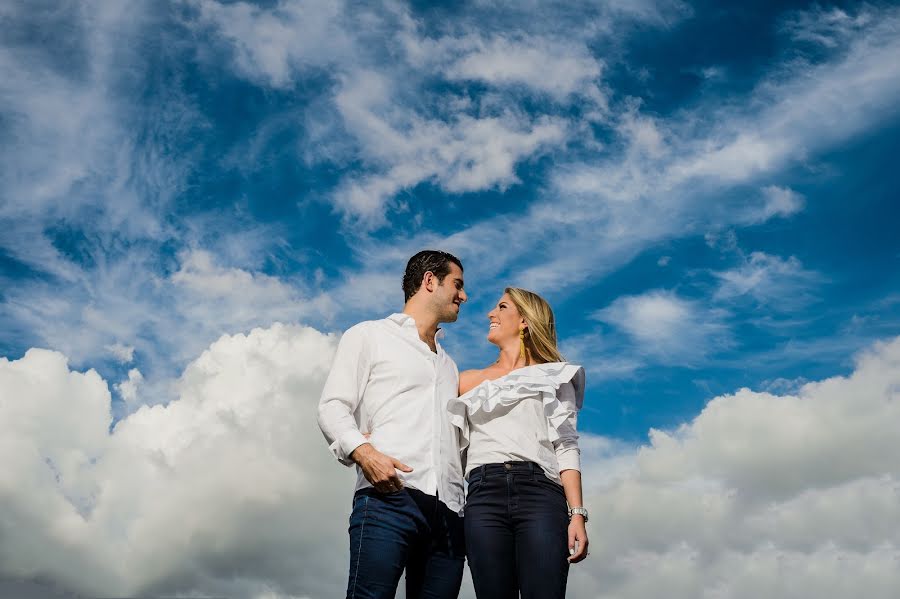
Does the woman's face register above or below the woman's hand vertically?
above

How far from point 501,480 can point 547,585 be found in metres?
0.90

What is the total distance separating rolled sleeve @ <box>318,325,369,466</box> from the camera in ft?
19.7

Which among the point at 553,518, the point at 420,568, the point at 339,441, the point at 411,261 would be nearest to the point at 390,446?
the point at 339,441

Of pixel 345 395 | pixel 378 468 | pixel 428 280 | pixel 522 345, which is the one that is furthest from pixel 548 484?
pixel 428 280

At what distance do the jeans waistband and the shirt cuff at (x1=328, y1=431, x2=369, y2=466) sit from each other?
1.16 m

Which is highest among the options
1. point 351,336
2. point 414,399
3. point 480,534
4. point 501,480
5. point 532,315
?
point 532,315

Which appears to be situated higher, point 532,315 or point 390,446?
point 532,315

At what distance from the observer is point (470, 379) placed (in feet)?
24.4

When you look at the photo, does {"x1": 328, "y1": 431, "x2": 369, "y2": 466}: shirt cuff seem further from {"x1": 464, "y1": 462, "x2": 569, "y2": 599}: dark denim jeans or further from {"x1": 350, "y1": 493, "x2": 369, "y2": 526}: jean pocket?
{"x1": 464, "y1": 462, "x2": 569, "y2": 599}: dark denim jeans

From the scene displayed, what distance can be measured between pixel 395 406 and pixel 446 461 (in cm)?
62

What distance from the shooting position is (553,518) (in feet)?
20.6

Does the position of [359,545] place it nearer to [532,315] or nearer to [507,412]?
[507,412]

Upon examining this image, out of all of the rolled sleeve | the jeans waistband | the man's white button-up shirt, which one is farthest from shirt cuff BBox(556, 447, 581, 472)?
the rolled sleeve

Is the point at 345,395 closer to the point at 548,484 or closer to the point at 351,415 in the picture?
the point at 351,415
